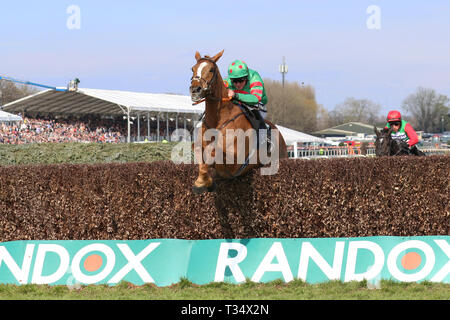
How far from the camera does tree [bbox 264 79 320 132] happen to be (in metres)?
78.2

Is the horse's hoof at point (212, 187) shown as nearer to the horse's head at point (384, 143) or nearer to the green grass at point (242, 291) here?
the green grass at point (242, 291)

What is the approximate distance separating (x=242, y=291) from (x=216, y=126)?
205 cm

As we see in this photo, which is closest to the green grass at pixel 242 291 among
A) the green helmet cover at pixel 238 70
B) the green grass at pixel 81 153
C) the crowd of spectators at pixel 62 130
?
the green helmet cover at pixel 238 70

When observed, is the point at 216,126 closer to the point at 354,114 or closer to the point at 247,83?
the point at 247,83

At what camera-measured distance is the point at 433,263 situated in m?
7.20

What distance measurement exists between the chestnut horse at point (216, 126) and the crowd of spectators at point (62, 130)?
24.5m

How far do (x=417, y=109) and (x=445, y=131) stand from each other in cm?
608

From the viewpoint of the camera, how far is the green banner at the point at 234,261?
727 centimetres

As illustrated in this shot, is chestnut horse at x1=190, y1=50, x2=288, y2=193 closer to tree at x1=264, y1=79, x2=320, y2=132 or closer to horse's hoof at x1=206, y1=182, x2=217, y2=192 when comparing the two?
horse's hoof at x1=206, y1=182, x2=217, y2=192

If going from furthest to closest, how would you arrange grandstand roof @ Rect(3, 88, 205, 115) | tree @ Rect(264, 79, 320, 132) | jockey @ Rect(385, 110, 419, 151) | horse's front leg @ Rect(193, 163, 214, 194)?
tree @ Rect(264, 79, 320, 132) < grandstand roof @ Rect(3, 88, 205, 115) < jockey @ Rect(385, 110, 419, 151) < horse's front leg @ Rect(193, 163, 214, 194)

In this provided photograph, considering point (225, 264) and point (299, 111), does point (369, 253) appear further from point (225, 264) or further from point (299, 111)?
point (299, 111)

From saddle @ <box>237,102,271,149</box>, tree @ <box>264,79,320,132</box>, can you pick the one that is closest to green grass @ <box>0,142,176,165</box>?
saddle @ <box>237,102,271,149</box>

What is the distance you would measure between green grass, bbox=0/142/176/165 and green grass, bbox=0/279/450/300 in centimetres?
1153
